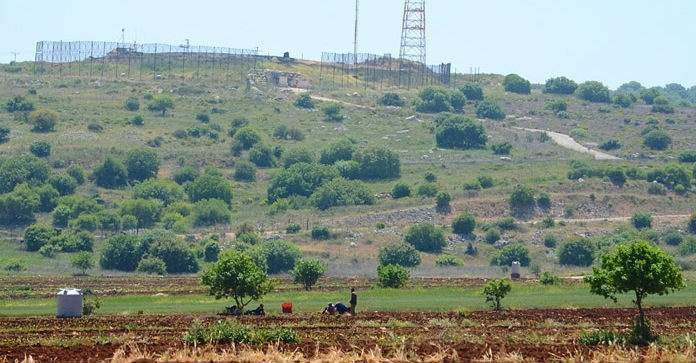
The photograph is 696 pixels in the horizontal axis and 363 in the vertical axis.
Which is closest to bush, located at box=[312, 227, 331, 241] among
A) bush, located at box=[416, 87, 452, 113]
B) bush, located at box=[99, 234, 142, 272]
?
bush, located at box=[99, 234, 142, 272]

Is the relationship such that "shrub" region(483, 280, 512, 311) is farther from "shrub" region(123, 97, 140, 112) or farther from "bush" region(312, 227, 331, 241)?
"shrub" region(123, 97, 140, 112)

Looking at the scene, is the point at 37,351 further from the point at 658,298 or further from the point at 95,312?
the point at 658,298

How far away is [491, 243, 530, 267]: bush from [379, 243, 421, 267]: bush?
6.70 meters

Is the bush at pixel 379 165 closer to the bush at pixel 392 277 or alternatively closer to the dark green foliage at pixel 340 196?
the dark green foliage at pixel 340 196

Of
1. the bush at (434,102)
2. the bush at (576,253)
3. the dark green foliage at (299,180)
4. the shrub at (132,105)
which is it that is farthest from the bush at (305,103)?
the bush at (576,253)

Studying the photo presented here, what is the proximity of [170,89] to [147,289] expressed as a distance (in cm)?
10245

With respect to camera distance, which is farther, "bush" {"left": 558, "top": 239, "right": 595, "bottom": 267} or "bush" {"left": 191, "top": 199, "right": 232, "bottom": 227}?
"bush" {"left": 191, "top": 199, "right": 232, "bottom": 227}

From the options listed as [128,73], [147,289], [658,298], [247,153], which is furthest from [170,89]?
[658,298]

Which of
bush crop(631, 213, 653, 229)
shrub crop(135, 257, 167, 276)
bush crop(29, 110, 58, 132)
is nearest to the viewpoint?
shrub crop(135, 257, 167, 276)

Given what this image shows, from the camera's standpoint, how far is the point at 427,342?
40688 millimetres

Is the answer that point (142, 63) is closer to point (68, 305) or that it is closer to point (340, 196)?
point (340, 196)

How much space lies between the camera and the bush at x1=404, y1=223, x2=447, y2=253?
4577 inches

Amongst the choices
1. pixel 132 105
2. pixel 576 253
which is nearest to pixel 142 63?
pixel 132 105

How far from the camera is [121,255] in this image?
106 m
